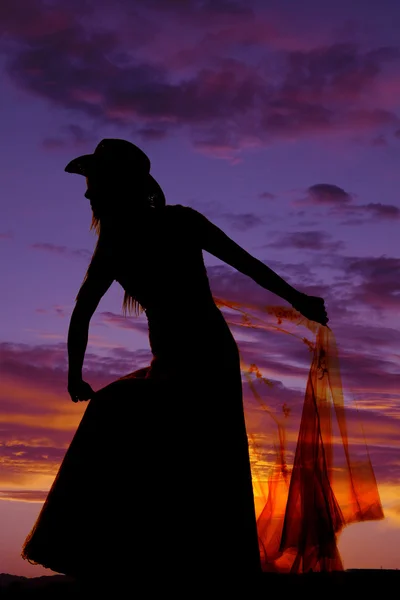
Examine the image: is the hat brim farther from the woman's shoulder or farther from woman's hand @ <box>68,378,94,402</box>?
woman's hand @ <box>68,378,94,402</box>

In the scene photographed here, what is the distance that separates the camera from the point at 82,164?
687 cm

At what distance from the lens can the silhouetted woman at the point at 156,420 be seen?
6.17 metres

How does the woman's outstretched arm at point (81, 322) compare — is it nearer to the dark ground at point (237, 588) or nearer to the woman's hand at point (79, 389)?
the woman's hand at point (79, 389)

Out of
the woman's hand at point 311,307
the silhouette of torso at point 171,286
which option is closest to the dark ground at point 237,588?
the silhouette of torso at point 171,286

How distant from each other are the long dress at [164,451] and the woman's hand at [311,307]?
0.67 meters

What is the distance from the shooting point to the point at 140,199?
267 inches

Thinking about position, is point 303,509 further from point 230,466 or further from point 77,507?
point 77,507

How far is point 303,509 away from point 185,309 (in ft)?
7.33

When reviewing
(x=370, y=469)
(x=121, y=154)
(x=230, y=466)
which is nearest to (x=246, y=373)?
(x=370, y=469)

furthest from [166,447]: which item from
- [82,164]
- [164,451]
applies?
[82,164]

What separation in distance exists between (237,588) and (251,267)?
232cm

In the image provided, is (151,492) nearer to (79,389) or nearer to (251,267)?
(79,389)

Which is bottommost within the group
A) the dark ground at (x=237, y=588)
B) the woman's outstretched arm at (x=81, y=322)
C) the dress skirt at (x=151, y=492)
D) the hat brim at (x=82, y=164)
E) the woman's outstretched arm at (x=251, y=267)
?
the dark ground at (x=237, y=588)

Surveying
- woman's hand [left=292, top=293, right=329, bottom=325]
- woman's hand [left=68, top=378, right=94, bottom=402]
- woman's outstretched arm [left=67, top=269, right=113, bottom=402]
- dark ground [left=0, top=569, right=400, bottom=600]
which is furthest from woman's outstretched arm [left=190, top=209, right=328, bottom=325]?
dark ground [left=0, top=569, right=400, bottom=600]
